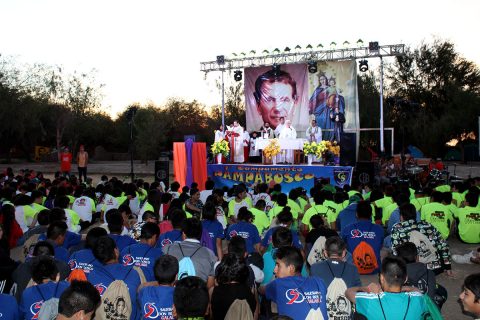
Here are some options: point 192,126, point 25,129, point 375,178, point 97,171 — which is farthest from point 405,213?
point 192,126

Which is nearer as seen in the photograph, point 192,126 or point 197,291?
point 197,291

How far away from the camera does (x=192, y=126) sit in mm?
52844

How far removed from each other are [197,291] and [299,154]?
1677 cm

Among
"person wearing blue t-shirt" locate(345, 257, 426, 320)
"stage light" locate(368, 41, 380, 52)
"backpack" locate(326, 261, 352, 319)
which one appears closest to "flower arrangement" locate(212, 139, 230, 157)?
"stage light" locate(368, 41, 380, 52)

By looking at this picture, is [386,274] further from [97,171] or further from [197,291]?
[97,171]

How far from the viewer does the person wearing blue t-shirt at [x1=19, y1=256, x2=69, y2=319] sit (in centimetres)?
361

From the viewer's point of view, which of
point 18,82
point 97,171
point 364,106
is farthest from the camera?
point 18,82

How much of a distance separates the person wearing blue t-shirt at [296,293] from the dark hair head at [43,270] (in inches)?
63.7

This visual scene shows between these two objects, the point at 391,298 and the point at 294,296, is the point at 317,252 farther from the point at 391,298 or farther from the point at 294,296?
the point at 391,298

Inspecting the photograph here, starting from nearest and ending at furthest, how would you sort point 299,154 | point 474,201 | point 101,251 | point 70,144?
point 101,251 < point 474,201 < point 299,154 < point 70,144

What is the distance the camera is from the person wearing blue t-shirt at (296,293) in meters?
3.55

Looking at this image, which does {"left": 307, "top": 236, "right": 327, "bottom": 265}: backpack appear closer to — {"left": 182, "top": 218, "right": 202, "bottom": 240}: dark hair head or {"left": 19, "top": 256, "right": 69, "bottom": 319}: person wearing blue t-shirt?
{"left": 182, "top": 218, "right": 202, "bottom": 240}: dark hair head

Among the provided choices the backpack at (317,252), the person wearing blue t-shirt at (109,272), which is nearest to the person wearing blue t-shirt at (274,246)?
the backpack at (317,252)

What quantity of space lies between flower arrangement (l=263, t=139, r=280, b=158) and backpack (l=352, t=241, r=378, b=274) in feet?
39.9
